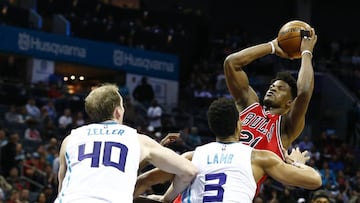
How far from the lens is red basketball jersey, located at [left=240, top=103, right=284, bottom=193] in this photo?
6.91 meters

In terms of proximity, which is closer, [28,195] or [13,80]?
[28,195]

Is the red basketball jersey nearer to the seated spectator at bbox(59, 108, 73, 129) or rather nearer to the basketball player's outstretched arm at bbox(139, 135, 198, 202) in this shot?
the basketball player's outstretched arm at bbox(139, 135, 198, 202)

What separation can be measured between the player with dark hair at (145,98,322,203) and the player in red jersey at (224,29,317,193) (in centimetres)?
150

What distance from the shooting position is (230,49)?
1167 inches

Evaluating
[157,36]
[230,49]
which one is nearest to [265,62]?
[230,49]

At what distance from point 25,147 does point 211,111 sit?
494 inches

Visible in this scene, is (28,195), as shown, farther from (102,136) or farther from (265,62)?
(265,62)

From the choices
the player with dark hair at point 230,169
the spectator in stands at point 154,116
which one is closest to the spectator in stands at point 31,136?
the spectator in stands at point 154,116

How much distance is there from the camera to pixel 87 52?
26.2 meters

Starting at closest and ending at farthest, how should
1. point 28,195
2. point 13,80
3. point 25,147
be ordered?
point 28,195 < point 25,147 < point 13,80

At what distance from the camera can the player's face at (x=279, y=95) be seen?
7045mm

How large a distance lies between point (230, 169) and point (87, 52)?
21.4 meters

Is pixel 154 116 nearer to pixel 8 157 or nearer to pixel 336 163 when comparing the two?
pixel 336 163

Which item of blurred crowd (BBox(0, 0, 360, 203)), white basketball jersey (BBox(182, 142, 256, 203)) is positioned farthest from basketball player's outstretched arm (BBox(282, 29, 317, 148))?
blurred crowd (BBox(0, 0, 360, 203))
